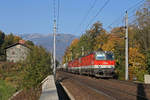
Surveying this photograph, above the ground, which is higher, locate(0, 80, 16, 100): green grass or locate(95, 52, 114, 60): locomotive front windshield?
locate(95, 52, 114, 60): locomotive front windshield

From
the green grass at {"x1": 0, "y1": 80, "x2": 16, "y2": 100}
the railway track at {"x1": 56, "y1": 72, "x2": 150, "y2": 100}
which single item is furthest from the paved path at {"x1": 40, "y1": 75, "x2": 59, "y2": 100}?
the green grass at {"x1": 0, "y1": 80, "x2": 16, "y2": 100}

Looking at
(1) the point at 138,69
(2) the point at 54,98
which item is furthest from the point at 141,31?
(2) the point at 54,98

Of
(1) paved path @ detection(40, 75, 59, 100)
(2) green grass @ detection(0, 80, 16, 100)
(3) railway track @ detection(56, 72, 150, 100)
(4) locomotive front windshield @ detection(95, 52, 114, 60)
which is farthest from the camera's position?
(4) locomotive front windshield @ detection(95, 52, 114, 60)

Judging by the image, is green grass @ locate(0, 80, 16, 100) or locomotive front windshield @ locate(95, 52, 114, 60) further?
locomotive front windshield @ locate(95, 52, 114, 60)

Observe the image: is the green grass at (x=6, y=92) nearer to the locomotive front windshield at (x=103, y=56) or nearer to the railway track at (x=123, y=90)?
the railway track at (x=123, y=90)

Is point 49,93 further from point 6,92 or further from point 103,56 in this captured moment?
point 103,56

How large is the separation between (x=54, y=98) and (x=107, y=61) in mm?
21471

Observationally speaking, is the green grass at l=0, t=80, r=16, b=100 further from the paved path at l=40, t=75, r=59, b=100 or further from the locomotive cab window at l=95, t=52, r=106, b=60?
the locomotive cab window at l=95, t=52, r=106, b=60

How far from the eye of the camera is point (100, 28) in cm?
7238

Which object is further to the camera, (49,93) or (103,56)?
(103,56)

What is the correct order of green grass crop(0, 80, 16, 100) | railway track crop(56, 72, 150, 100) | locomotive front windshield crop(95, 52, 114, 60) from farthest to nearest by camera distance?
locomotive front windshield crop(95, 52, 114, 60), green grass crop(0, 80, 16, 100), railway track crop(56, 72, 150, 100)

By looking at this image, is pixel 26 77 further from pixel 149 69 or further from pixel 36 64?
pixel 149 69

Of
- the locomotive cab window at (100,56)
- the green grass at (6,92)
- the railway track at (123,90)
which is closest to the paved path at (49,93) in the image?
the railway track at (123,90)

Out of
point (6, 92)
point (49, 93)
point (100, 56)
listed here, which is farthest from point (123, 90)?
point (100, 56)
